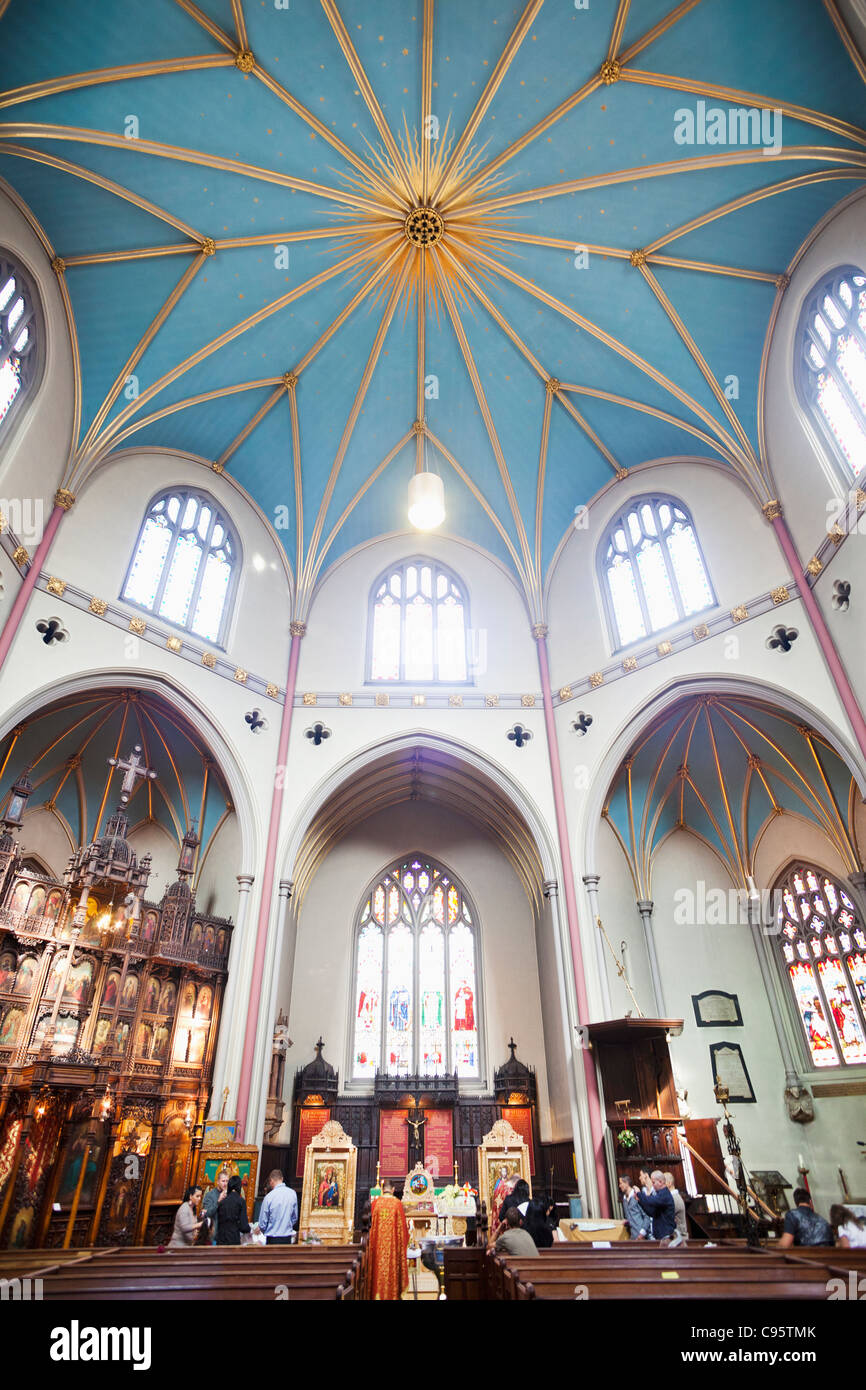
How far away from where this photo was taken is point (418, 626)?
59.9ft

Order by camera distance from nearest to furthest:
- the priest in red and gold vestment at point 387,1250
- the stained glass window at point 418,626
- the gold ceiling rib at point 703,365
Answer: the priest in red and gold vestment at point 387,1250, the gold ceiling rib at point 703,365, the stained glass window at point 418,626

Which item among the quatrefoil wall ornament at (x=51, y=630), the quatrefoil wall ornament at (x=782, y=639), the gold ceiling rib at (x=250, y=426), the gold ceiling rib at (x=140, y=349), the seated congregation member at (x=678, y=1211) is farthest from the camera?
the gold ceiling rib at (x=250, y=426)

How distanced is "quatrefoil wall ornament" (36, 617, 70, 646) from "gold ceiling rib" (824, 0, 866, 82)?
47.0 feet

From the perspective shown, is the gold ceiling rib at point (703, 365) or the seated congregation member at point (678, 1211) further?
the gold ceiling rib at point (703, 365)

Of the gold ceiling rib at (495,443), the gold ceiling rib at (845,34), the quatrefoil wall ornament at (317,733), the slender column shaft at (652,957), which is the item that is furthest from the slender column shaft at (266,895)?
the gold ceiling rib at (845,34)

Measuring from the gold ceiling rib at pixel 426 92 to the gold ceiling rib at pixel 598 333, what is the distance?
63.4 inches

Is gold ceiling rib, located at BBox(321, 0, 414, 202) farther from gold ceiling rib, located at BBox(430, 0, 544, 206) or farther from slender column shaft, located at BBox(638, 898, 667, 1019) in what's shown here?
slender column shaft, located at BBox(638, 898, 667, 1019)

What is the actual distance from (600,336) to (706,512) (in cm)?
426

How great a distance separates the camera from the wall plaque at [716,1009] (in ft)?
53.9

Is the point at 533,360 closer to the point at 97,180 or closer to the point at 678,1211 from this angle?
the point at 97,180

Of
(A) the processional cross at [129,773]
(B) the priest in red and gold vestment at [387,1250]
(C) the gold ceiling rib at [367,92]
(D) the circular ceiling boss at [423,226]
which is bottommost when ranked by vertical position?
(B) the priest in red and gold vestment at [387,1250]

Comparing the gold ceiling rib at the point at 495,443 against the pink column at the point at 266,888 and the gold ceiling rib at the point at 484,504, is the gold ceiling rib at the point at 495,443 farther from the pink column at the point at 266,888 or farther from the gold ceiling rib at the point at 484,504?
the pink column at the point at 266,888

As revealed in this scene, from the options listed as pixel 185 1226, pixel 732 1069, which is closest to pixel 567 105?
pixel 185 1226

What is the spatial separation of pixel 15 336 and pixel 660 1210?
1548 cm
